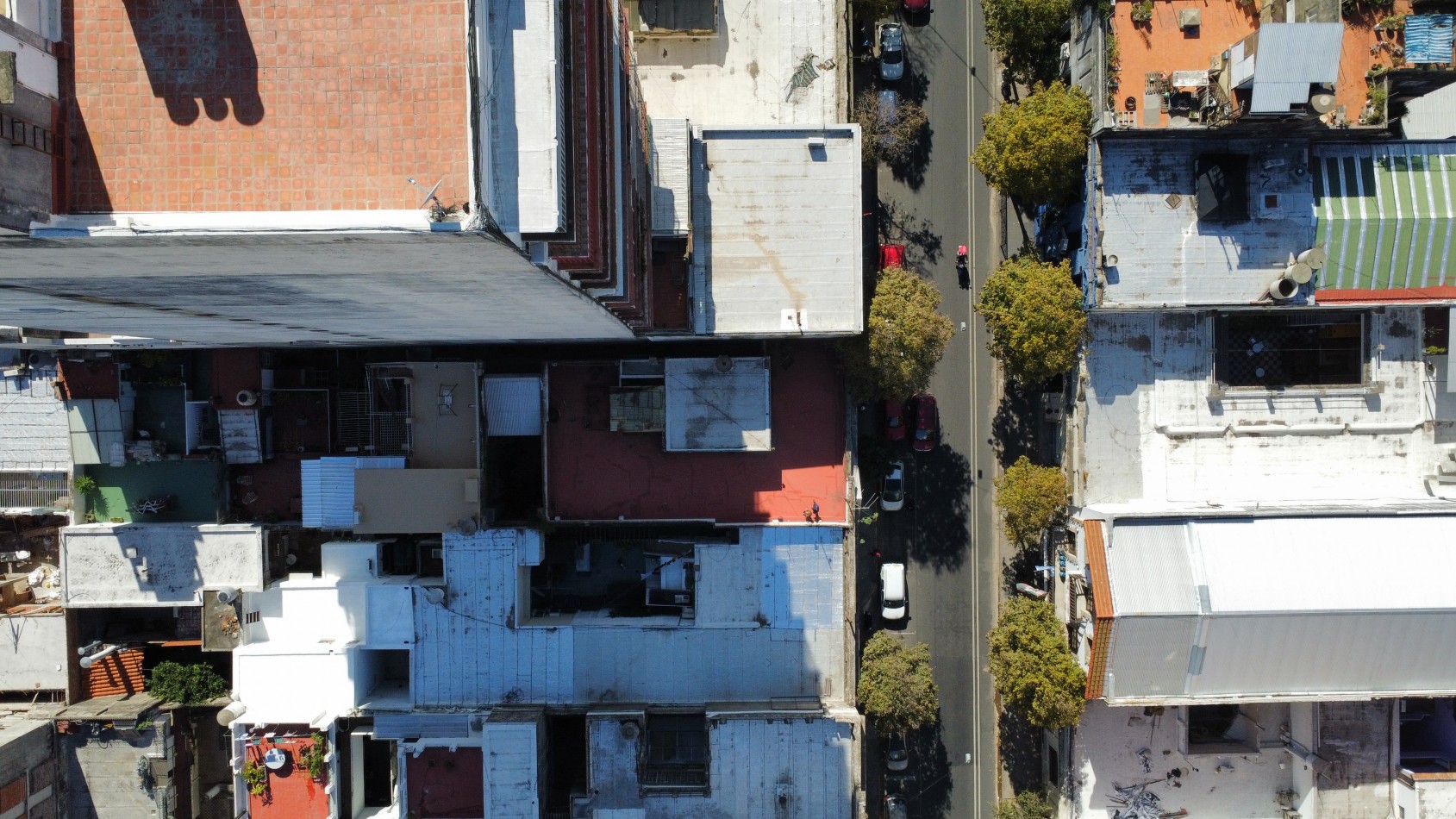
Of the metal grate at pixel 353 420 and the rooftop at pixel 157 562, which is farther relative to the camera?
the metal grate at pixel 353 420

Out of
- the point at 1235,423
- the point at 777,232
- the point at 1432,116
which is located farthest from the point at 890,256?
the point at 1432,116

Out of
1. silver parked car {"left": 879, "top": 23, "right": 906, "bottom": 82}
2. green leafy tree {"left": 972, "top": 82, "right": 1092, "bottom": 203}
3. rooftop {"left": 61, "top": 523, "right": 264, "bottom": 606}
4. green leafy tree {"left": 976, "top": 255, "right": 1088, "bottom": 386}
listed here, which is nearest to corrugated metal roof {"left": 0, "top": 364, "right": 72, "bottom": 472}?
rooftop {"left": 61, "top": 523, "right": 264, "bottom": 606}

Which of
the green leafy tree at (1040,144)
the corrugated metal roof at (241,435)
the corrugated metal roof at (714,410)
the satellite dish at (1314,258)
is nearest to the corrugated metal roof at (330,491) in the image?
the corrugated metal roof at (241,435)

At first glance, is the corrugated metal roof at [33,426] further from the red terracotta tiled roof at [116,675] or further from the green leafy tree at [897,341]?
the green leafy tree at [897,341]

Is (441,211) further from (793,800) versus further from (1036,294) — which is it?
(793,800)

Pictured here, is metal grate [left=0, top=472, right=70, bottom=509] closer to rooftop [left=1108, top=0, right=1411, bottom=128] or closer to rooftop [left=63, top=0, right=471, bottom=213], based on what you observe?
rooftop [left=63, top=0, right=471, bottom=213]

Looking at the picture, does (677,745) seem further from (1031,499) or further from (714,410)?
(1031,499)

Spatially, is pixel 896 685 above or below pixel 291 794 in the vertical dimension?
above

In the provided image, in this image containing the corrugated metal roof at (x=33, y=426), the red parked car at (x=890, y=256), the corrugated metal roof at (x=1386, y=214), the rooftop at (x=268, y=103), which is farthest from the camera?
the red parked car at (x=890, y=256)

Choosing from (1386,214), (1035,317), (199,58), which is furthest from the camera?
(1035,317)
